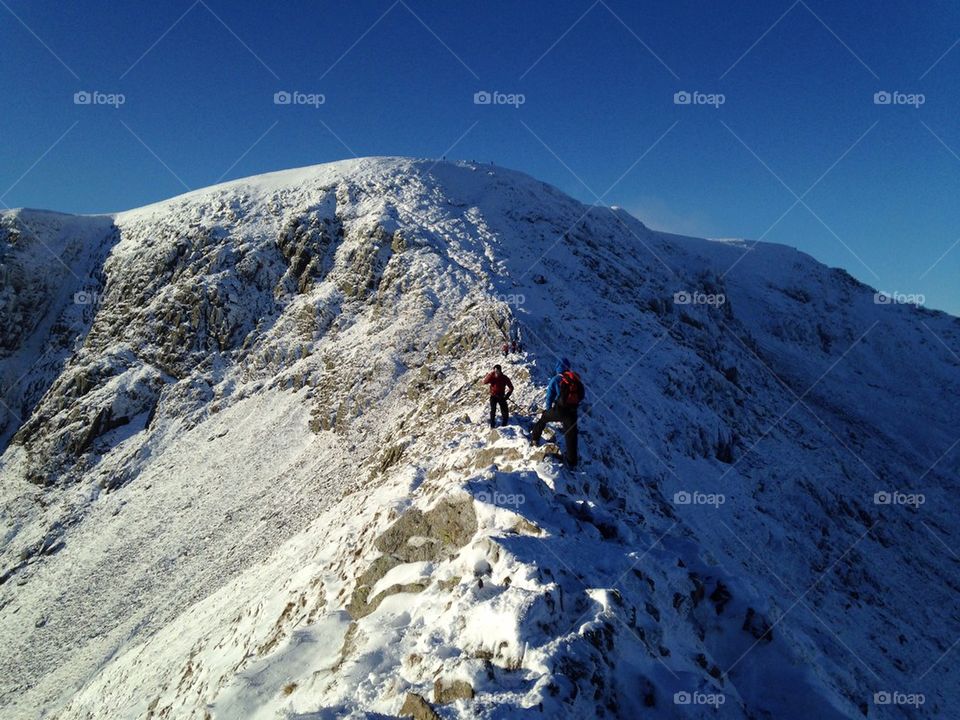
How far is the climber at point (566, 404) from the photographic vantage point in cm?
1313

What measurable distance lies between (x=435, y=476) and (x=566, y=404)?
4142 mm

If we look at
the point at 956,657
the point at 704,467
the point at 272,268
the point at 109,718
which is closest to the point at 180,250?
the point at 272,268

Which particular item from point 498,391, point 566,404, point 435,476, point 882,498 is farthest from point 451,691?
point 882,498

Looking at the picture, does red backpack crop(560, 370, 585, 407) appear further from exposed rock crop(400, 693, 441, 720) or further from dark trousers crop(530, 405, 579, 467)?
exposed rock crop(400, 693, 441, 720)

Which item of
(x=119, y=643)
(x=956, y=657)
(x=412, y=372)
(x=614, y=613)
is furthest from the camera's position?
(x=412, y=372)

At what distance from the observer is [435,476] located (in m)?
14.8

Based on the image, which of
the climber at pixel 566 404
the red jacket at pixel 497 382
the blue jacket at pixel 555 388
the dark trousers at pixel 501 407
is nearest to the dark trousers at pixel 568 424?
the climber at pixel 566 404

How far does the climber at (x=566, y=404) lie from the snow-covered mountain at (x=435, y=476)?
70cm

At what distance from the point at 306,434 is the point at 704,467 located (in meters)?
18.0

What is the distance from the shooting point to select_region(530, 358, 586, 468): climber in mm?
13133

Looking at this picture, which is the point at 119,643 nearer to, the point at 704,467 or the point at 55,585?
the point at 55,585

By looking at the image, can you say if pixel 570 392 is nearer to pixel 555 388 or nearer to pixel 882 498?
pixel 555 388

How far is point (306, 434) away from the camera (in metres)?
26.3

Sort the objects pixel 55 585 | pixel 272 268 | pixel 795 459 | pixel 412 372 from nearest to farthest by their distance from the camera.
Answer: pixel 55 585
pixel 412 372
pixel 795 459
pixel 272 268
